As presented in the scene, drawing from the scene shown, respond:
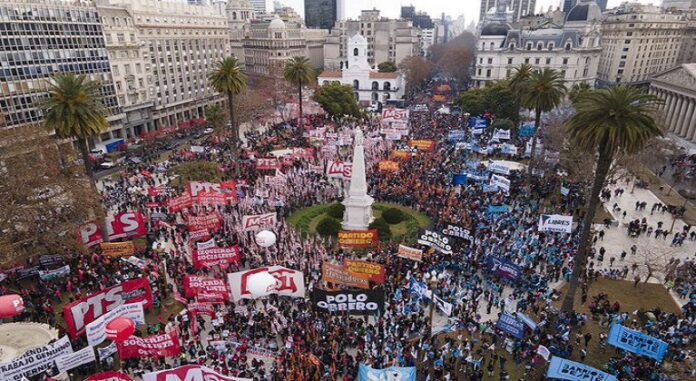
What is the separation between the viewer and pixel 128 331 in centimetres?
2155

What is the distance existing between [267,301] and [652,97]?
24715 millimetres

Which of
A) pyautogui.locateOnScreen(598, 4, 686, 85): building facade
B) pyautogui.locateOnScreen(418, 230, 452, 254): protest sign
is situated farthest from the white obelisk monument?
pyautogui.locateOnScreen(598, 4, 686, 85): building facade

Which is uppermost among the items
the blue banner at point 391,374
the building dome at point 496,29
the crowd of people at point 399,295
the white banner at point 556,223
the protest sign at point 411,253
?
the building dome at point 496,29

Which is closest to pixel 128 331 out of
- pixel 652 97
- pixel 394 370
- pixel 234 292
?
pixel 234 292

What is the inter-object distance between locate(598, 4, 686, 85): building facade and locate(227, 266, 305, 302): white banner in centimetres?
11411

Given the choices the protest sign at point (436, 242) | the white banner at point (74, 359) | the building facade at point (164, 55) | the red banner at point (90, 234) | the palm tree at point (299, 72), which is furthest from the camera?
the building facade at point (164, 55)

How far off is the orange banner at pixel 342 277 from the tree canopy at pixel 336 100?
53.5 metres

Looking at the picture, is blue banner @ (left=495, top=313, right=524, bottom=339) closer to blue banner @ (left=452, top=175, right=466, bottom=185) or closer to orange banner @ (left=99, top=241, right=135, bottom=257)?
blue banner @ (left=452, top=175, right=466, bottom=185)

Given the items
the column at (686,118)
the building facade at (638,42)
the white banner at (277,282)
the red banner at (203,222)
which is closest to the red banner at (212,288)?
the white banner at (277,282)

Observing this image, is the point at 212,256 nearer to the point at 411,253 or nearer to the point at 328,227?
the point at 328,227

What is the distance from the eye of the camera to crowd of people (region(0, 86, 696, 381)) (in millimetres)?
23344

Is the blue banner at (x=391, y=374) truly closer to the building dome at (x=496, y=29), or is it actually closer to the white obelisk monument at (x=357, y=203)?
the white obelisk monument at (x=357, y=203)

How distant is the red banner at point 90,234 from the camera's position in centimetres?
3300

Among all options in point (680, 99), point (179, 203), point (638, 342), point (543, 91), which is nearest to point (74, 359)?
point (179, 203)
